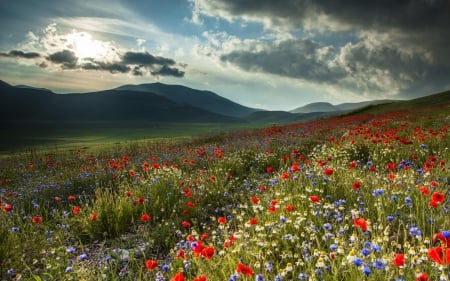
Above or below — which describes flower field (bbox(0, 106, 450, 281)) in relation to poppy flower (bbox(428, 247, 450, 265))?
below

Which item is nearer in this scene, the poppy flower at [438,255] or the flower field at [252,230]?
the poppy flower at [438,255]

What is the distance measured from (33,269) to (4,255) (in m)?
0.49

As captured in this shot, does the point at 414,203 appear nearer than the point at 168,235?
Yes

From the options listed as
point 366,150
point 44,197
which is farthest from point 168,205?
point 366,150

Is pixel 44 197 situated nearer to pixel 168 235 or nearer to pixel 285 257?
pixel 168 235

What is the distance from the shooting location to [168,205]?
6363mm

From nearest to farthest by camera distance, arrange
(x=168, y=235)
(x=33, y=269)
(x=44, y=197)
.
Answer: (x=33, y=269) < (x=168, y=235) < (x=44, y=197)

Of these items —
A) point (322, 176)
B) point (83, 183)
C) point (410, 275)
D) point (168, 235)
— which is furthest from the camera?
point (83, 183)

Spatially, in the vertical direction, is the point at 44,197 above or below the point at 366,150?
below

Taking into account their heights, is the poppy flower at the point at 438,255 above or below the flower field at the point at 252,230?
above

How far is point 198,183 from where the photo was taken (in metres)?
7.48

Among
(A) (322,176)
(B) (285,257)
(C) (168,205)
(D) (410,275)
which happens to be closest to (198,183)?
(C) (168,205)

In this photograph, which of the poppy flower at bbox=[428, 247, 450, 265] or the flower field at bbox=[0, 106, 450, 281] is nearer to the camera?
the poppy flower at bbox=[428, 247, 450, 265]

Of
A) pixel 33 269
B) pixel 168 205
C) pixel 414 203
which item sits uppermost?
pixel 414 203
